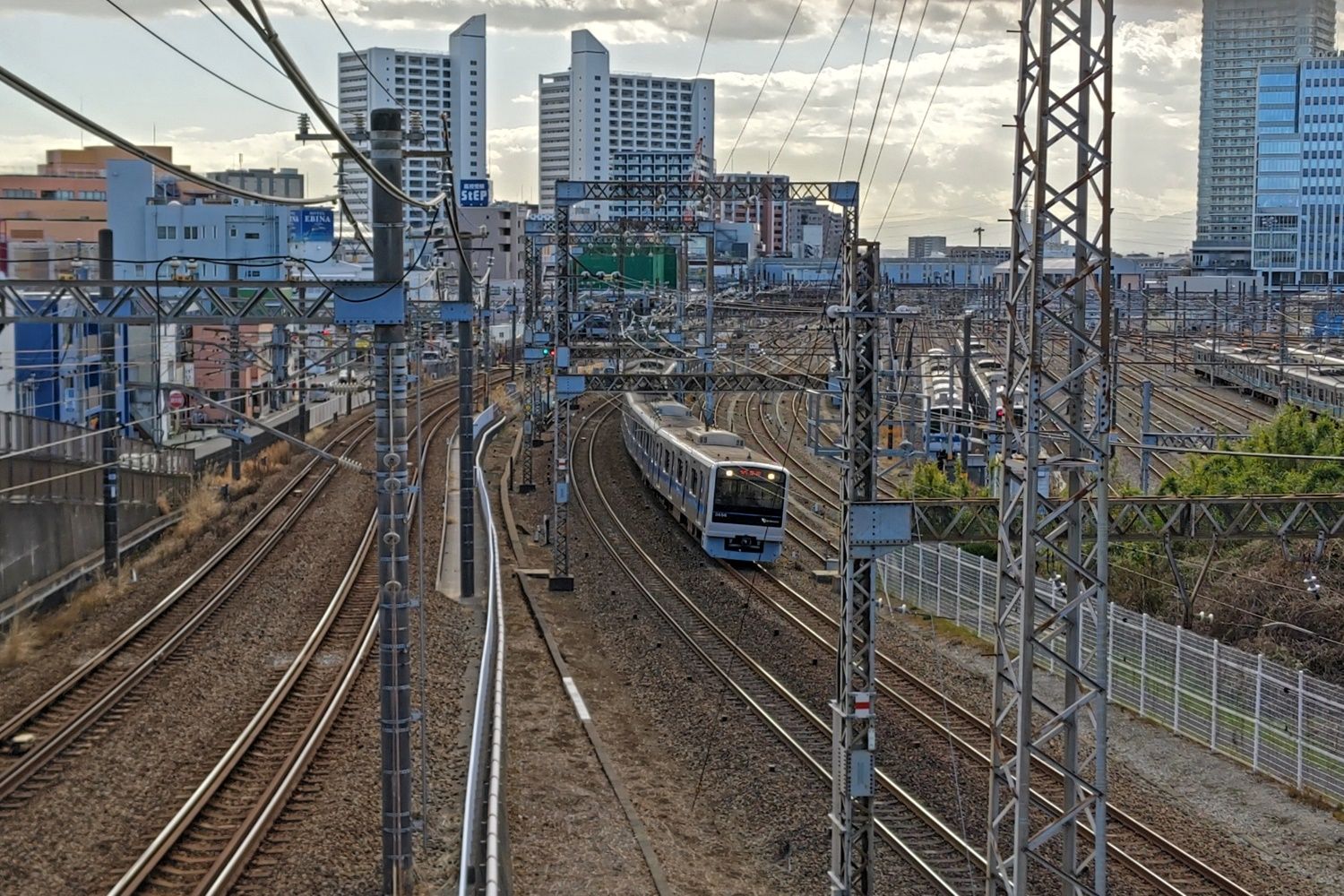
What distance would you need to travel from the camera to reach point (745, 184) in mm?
20703

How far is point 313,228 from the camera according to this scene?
46.2 meters

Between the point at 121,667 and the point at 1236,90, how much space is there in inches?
4714

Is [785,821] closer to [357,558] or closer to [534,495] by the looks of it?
[357,558]

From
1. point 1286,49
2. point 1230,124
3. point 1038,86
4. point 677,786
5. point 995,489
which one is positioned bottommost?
point 677,786

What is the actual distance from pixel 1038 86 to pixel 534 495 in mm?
23339

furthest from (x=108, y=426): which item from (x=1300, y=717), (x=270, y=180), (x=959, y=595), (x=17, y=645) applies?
(x=270, y=180)

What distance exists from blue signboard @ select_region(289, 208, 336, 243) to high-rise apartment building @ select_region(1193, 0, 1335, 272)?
69.6 metres

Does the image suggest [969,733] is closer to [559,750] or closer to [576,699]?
[559,750]

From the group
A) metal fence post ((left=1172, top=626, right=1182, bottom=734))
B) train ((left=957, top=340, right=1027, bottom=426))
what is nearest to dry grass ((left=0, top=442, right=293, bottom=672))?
metal fence post ((left=1172, top=626, right=1182, bottom=734))

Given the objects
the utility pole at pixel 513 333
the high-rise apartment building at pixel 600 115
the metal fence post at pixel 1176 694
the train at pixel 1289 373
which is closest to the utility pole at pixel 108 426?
the metal fence post at pixel 1176 694

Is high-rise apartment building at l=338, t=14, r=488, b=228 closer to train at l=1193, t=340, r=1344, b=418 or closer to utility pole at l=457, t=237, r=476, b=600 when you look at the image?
train at l=1193, t=340, r=1344, b=418

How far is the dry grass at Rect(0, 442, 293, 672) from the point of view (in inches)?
611

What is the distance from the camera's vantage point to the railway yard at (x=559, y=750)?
9.90m

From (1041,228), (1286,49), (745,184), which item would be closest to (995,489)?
(745,184)
